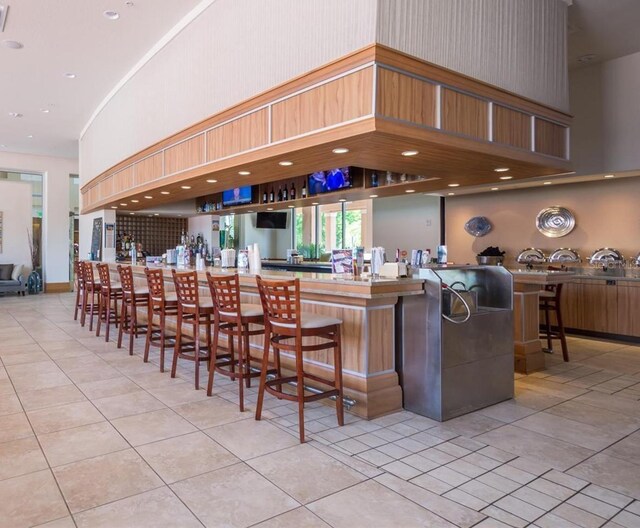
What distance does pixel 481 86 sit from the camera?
4.05m

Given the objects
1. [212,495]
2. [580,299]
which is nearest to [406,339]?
[212,495]

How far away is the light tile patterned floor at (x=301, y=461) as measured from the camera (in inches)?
92.0

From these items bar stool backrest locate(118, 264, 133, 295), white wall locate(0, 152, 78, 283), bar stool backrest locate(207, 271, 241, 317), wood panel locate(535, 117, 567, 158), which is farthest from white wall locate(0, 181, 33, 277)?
wood panel locate(535, 117, 567, 158)

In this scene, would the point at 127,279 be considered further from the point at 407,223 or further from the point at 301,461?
the point at 407,223

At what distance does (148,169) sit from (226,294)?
3573 millimetres

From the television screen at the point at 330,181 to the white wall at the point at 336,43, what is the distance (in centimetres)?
206

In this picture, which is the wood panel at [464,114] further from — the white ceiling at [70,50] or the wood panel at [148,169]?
the wood panel at [148,169]

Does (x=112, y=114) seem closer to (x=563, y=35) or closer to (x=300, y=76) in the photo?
(x=300, y=76)

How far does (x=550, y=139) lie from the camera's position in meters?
4.77

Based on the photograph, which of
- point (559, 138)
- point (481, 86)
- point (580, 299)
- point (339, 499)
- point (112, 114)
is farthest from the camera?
point (112, 114)

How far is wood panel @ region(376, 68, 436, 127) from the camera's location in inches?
131

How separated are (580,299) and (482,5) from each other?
4822 mm

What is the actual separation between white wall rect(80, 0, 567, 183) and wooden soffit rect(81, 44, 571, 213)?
143 millimetres

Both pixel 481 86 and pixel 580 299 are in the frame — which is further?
pixel 580 299
